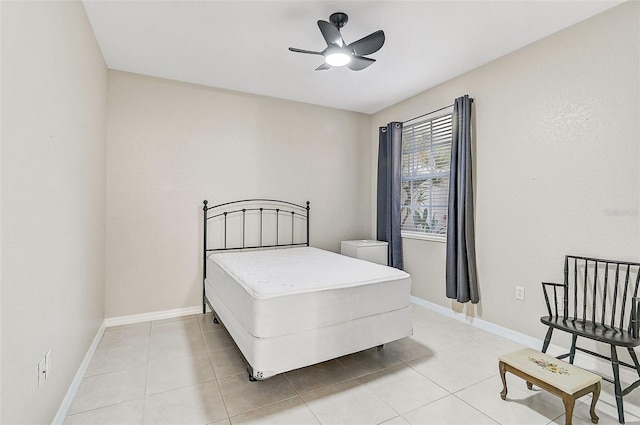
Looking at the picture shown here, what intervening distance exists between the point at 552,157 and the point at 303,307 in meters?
2.34

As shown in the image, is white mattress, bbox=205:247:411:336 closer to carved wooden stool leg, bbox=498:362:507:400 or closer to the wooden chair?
carved wooden stool leg, bbox=498:362:507:400

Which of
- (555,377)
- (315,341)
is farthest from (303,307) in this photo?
(555,377)

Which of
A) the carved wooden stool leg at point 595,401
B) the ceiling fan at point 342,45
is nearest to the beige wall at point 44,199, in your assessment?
the ceiling fan at point 342,45

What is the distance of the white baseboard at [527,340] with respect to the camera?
231 centimetres

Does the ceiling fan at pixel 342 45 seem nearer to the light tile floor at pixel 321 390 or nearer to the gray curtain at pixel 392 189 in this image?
the gray curtain at pixel 392 189

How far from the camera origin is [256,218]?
13.3 feet

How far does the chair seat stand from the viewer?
1.90m

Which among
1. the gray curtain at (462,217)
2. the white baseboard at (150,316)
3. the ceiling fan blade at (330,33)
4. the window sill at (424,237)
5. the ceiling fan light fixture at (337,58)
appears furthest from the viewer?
the window sill at (424,237)

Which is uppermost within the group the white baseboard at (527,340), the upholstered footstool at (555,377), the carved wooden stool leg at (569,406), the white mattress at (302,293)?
the white mattress at (302,293)

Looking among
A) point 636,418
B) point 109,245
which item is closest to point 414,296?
point 636,418

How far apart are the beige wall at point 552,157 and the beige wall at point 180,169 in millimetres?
2064

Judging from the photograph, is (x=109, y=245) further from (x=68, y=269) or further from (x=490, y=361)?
(x=490, y=361)

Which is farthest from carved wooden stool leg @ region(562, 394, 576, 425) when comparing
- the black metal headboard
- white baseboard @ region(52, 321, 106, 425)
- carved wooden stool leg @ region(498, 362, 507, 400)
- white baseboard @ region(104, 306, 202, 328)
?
white baseboard @ region(104, 306, 202, 328)

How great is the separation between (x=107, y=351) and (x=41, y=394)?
4.30 feet
